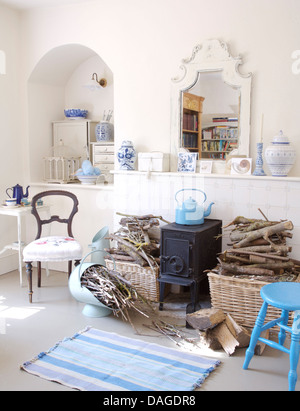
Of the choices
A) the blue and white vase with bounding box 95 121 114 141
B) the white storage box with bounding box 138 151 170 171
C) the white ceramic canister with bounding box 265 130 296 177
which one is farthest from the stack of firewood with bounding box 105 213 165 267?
the blue and white vase with bounding box 95 121 114 141

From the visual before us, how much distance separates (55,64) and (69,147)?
2.96 ft

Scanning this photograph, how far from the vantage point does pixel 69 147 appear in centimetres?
491

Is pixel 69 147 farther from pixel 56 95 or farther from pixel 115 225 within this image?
pixel 115 225

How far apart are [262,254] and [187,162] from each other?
110 cm

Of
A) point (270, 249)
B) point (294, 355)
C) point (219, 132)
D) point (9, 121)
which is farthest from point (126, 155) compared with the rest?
point (294, 355)

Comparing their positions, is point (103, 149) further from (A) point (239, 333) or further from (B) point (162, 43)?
(A) point (239, 333)

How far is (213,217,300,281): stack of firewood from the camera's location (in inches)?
124

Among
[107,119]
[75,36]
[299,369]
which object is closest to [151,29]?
[75,36]

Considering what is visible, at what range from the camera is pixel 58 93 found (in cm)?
502

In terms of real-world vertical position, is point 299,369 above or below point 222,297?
below

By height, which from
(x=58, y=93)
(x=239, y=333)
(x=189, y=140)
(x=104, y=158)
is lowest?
(x=239, y=333)

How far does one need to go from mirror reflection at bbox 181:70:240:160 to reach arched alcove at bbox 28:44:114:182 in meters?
1.34

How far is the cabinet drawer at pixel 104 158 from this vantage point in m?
4.64

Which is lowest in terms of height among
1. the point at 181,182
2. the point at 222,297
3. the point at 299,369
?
the point at 299,369
